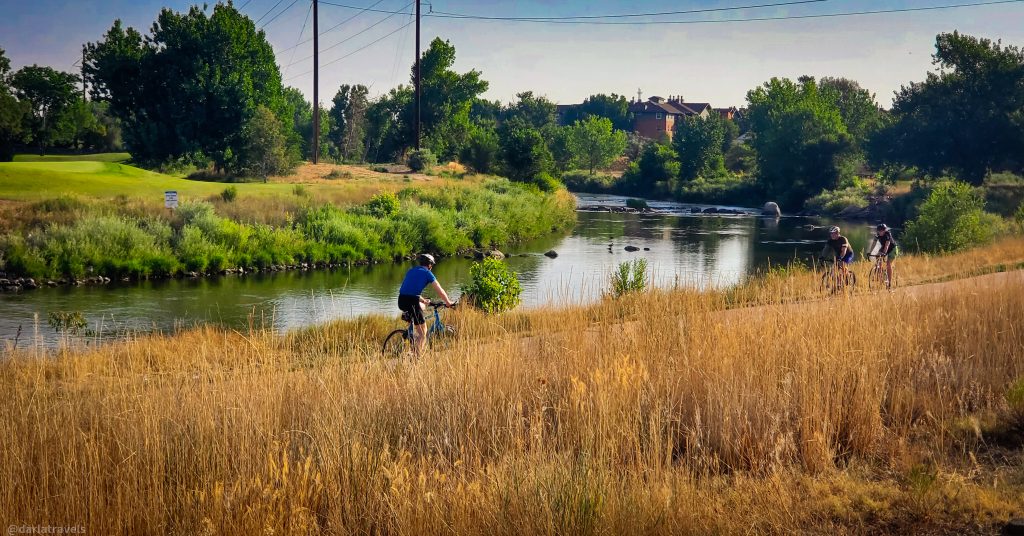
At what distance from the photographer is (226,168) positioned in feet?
218

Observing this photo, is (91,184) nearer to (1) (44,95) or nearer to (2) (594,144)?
(1) (44,95)

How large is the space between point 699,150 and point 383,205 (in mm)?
66772

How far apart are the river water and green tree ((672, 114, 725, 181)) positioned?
42031 mm

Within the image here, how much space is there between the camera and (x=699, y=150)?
106562mm

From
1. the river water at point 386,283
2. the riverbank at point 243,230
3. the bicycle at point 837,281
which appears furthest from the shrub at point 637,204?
the bicycle at point 837,281

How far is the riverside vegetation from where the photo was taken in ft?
111

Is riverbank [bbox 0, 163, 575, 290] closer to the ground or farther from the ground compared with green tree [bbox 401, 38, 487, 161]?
closer to the ground

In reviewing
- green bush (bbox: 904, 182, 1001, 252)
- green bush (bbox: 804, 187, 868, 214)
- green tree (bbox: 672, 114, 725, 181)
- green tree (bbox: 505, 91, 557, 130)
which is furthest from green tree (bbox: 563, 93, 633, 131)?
green bush (bbox: 904, 182, 1001, 252)

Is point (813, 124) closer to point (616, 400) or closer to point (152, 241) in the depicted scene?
point (152, 241)

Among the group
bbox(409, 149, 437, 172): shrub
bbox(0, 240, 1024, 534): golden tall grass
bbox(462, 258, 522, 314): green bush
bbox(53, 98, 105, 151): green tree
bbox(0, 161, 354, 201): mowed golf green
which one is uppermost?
bbox(53, 98, 105, 151): green tree

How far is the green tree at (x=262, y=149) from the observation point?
211 ft

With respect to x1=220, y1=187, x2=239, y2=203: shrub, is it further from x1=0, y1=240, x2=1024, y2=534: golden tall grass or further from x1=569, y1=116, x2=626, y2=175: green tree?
x1=569, y1=116, x2=626, y2=175: green tree

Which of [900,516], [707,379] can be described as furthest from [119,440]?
[900,516]

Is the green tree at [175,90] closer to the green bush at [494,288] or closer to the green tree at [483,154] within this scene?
→ the green tree at [483,154]
